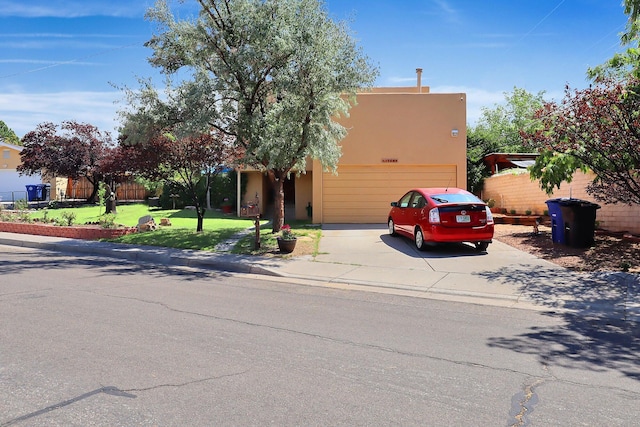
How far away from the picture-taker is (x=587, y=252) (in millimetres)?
11188

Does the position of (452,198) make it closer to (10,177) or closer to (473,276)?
(473,276)

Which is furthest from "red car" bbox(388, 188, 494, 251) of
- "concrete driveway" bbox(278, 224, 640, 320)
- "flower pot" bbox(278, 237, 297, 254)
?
"flower pot" bbox(278, 237, 297, 254)

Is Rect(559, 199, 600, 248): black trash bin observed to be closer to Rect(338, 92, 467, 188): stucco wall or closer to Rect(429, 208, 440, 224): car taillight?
Rect(429, 208, 440, 224): car taillight

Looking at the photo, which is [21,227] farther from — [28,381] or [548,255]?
[548,255]

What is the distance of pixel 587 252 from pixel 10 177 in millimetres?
44951

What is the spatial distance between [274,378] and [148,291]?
15.1ft

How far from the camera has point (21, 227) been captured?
712 inches

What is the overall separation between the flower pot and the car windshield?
3752 millimetres

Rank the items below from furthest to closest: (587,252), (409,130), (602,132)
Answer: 1. (409,130)
2. (587,252)
3. (602,132)

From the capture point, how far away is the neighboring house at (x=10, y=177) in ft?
132

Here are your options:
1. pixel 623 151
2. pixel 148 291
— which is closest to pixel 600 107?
pixel 623 151

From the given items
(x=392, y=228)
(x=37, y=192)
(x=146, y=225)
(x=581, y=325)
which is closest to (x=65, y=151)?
(x=37, y=192)

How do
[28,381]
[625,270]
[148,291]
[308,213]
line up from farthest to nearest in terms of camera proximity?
[308,213] < [625,270] < [148,291] < [28,381]

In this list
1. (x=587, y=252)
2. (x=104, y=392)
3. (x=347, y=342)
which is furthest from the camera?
(x=587, y=252)
